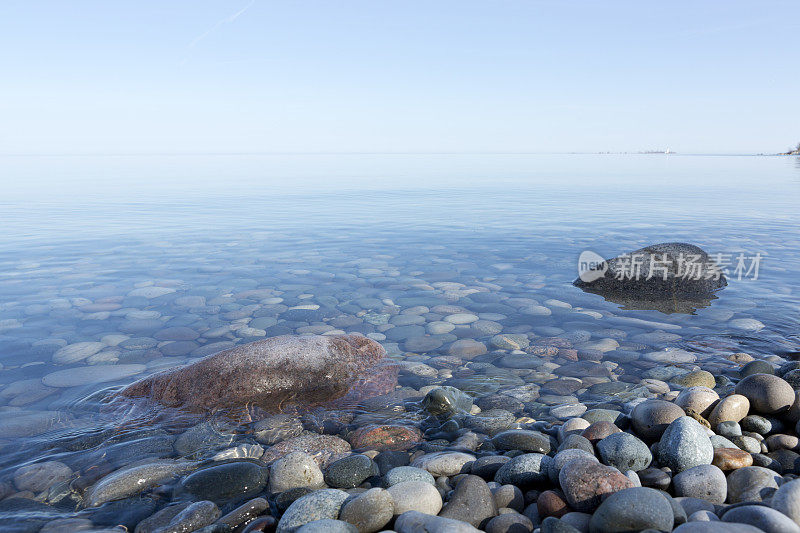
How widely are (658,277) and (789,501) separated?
7.43 meters

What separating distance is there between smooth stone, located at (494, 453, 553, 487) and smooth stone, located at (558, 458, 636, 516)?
326mm

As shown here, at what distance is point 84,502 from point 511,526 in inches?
125

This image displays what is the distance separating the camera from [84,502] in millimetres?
3738

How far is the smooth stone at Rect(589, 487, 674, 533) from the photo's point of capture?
2758 millimetres

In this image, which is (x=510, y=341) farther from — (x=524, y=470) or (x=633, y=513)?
(x=633, y=513)

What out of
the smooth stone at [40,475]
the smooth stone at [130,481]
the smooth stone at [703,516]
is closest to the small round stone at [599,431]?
the smooth stone at [703,516]

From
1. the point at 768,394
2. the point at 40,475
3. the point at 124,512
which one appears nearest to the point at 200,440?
the point at 124,512

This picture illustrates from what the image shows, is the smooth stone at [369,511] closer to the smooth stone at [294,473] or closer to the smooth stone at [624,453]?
the smooth stone at [294,473]

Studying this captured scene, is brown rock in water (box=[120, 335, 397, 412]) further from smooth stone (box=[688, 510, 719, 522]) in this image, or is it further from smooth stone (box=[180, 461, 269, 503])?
smooth stone (box=[688, 510, 719, 522])

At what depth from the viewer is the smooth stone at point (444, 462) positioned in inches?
155

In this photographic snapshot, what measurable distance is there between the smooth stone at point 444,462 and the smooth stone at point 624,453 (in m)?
1.06

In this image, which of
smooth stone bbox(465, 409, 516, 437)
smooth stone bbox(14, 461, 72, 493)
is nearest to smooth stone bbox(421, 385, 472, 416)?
smooth stone bbox(465, 409, 516, 437)

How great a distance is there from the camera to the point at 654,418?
4.18 metres

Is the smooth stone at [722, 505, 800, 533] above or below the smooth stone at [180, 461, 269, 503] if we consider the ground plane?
above
